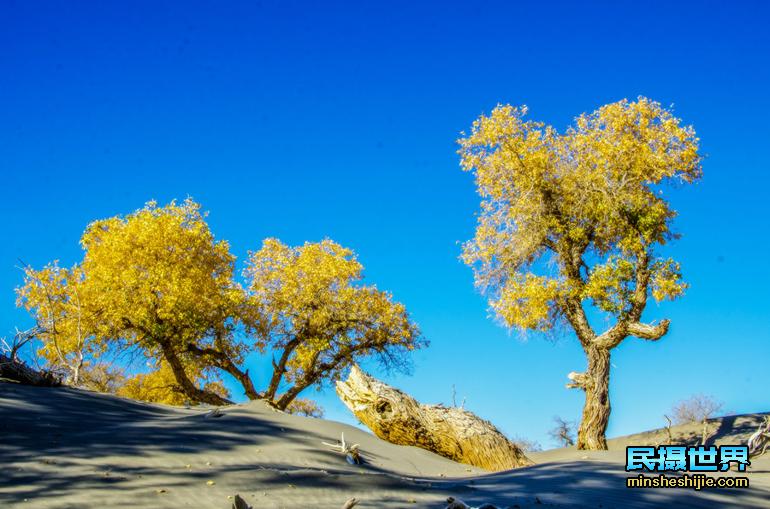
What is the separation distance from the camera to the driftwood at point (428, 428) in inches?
693

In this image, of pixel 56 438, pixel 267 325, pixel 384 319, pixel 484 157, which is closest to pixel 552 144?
pixel 484 157

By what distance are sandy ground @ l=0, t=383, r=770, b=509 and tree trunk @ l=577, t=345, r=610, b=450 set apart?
7512mm

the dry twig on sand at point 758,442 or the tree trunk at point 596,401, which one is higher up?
the tree trunk at point 596,401

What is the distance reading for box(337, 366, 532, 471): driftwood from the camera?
17594 millimetres

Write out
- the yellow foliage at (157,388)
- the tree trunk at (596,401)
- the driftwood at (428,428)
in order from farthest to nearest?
the yellow foliage at (157,388) → the tree trunk at (596,401) → the driftwood at (428,428)

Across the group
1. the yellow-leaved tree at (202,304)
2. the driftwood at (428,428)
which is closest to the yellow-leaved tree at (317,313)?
the yellow-leaved tree at (202,304)

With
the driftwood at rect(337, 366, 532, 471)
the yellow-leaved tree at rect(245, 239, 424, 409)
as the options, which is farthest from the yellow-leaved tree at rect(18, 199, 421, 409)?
the driftwood at rect(337, 366, 532, 471)

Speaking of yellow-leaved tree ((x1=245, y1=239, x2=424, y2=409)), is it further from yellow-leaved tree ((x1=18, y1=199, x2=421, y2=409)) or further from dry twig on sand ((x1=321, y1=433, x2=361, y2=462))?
dry twig on sand ((x1=321, y1=433, x2=361, y2=462))

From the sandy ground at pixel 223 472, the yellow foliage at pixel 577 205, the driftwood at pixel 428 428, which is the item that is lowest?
the sandy ground at pixel 223 472

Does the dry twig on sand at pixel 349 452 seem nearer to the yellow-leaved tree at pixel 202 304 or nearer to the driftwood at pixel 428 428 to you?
the driftwood at pixel 428 428

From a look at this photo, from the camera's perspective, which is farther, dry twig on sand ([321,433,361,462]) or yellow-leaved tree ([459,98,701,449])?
yellow-leaved tree ([459,98,701,449])

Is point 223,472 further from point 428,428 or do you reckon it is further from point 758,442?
point 758,442

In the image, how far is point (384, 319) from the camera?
29.5 metres

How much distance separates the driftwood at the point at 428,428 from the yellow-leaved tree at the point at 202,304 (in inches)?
411
